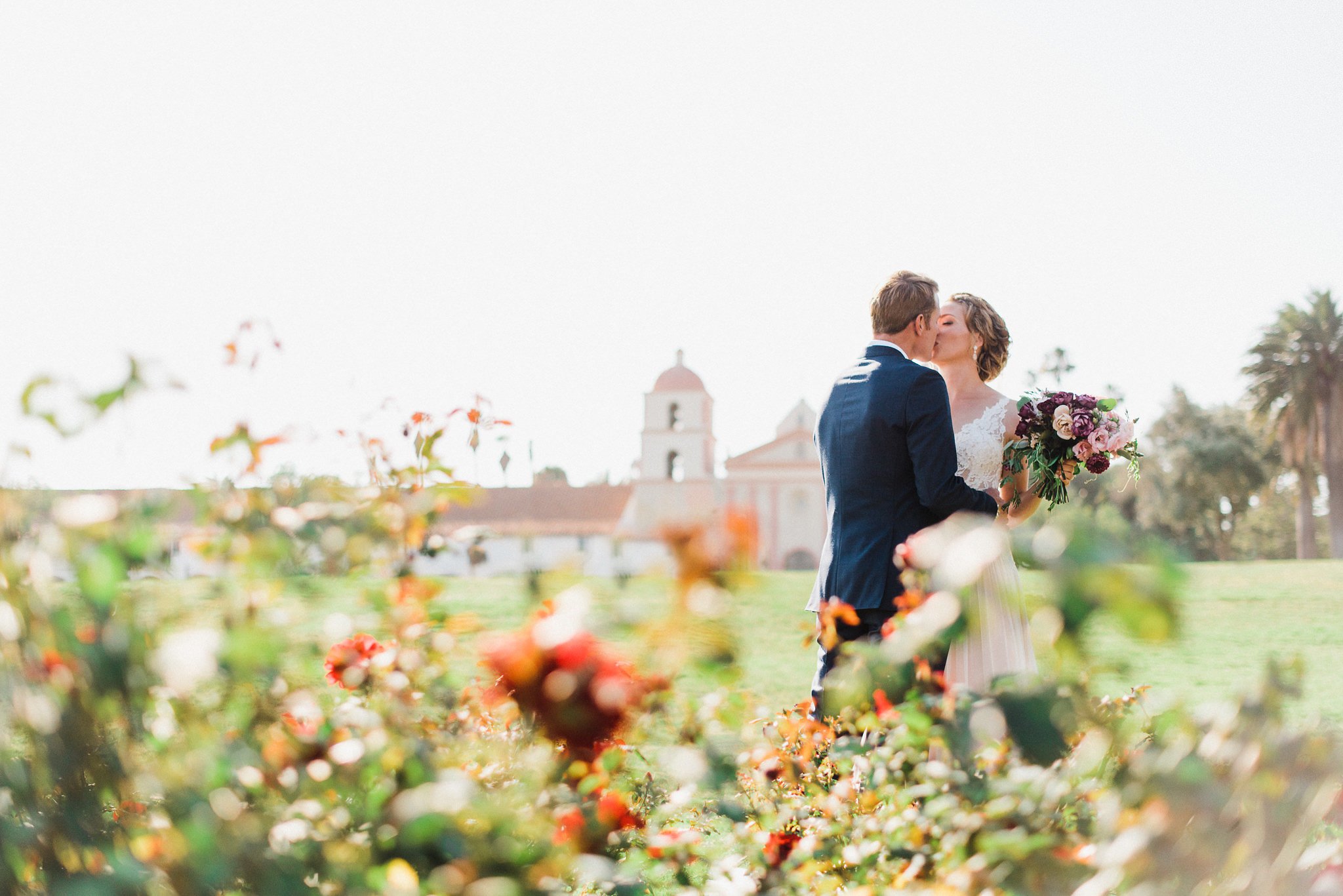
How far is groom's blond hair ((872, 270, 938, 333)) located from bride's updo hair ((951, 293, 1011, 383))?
0.98 meters

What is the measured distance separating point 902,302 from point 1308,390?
112 ft

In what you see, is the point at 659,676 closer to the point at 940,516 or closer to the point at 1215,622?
the point at 940,516

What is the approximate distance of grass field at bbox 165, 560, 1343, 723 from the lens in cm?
118

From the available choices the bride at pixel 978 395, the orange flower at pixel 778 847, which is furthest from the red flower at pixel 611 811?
the bride at pixel 978 395

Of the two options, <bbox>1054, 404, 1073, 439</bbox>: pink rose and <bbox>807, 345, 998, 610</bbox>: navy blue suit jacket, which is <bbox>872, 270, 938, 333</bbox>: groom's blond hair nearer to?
<bbox>807, 345, 998, 610</bbox>: navy blue suit jacket

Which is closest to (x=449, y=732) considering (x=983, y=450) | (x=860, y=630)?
(x=860, y=630)

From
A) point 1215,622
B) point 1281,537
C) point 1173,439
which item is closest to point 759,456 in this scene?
point 1173,439

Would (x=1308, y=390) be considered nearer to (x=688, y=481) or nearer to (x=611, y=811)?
(x=688, y=481)

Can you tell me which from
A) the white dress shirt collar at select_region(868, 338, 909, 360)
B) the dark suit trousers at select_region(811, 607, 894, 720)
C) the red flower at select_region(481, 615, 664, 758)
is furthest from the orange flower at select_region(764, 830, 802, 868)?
the white dress shirt collar at select_region(868, 338, 909, 360)

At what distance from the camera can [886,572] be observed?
3.23 m

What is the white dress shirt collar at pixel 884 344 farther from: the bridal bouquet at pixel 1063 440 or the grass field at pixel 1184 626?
the bridal bouquet at pixel 1063 440

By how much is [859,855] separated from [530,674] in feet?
2.50

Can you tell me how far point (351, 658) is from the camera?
159cm

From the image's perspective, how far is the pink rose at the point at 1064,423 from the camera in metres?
4.23
